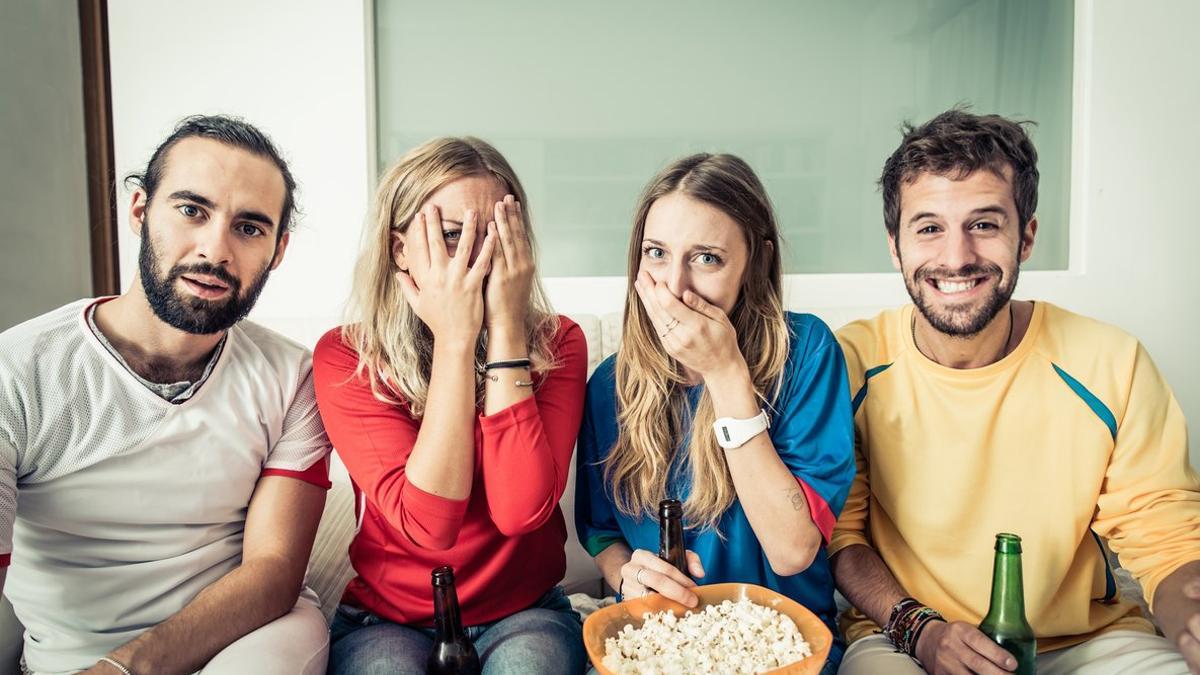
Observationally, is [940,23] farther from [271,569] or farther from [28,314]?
[28,314]

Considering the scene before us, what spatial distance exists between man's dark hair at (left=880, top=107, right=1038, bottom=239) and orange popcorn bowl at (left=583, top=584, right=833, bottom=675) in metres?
0.81

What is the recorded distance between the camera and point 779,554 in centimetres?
119

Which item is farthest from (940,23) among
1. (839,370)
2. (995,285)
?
(839,370)

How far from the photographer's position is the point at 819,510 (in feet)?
3.91

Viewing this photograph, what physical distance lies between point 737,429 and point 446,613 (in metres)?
0.54

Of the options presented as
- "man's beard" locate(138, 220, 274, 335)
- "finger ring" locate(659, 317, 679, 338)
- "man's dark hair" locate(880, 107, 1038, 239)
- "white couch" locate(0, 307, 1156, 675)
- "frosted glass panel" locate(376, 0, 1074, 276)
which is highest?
"frosted glass panel" locate(376, 0, 1074, 276)

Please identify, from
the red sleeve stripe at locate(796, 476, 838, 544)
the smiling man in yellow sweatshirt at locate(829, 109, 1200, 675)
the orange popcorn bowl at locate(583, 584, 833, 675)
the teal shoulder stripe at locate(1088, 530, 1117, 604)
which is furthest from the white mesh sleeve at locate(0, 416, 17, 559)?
the teal shoulder stripe at locate(1088, 530, 1117, 604)

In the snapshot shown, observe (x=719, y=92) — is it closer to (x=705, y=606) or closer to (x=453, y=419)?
(x=453, y=419)

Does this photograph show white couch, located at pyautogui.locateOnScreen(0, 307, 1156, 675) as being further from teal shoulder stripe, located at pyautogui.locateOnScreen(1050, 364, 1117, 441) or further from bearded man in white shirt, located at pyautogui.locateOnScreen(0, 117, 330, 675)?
teal shoulder stripe, located at pyautogui.locateOnScreen(1050, 364, 1117, 441)

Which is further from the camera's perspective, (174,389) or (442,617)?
(174,389)

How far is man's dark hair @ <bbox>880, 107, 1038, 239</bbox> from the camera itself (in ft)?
4.21

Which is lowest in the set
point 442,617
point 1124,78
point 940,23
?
point 442,617

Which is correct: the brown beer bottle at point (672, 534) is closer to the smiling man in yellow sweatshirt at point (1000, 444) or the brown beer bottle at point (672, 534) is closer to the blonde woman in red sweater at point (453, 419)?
the blonde woman in red sweater at point (453, 419)

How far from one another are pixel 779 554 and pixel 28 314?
2.27 meters
